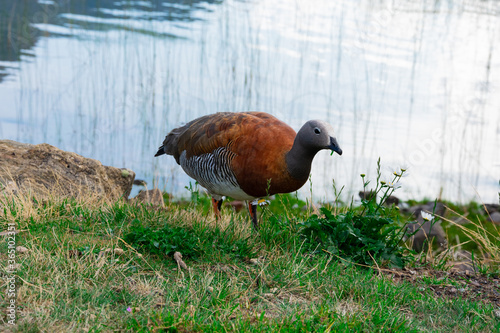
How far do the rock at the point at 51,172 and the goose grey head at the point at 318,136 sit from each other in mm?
2244

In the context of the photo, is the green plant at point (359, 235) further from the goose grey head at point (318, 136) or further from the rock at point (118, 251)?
the rock at point (118, 251)

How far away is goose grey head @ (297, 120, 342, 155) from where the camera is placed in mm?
4418

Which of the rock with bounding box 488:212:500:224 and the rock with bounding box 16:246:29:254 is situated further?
the rock with bounding box 488:212:500:224

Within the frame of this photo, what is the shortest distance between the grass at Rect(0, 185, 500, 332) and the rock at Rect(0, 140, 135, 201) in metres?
0.60

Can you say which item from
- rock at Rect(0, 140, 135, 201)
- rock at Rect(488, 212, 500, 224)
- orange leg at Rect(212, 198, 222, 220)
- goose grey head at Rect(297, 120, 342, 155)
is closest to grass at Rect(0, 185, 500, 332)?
orange leg at Rect(212, 198, 222, 220)

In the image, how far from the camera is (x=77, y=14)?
9688 mm

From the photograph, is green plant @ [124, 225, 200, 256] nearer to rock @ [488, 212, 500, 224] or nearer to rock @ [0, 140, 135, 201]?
rock @ [0, 140, 135, 201]

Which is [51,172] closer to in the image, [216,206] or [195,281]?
[216,206]

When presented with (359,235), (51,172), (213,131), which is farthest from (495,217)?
(51,172)

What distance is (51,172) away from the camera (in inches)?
228

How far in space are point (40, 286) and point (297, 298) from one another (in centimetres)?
176

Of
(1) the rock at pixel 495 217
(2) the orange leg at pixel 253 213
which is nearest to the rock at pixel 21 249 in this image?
(2) the orange leg at pixel 253 213

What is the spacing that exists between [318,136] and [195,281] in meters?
1.65

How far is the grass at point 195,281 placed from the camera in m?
3.17
